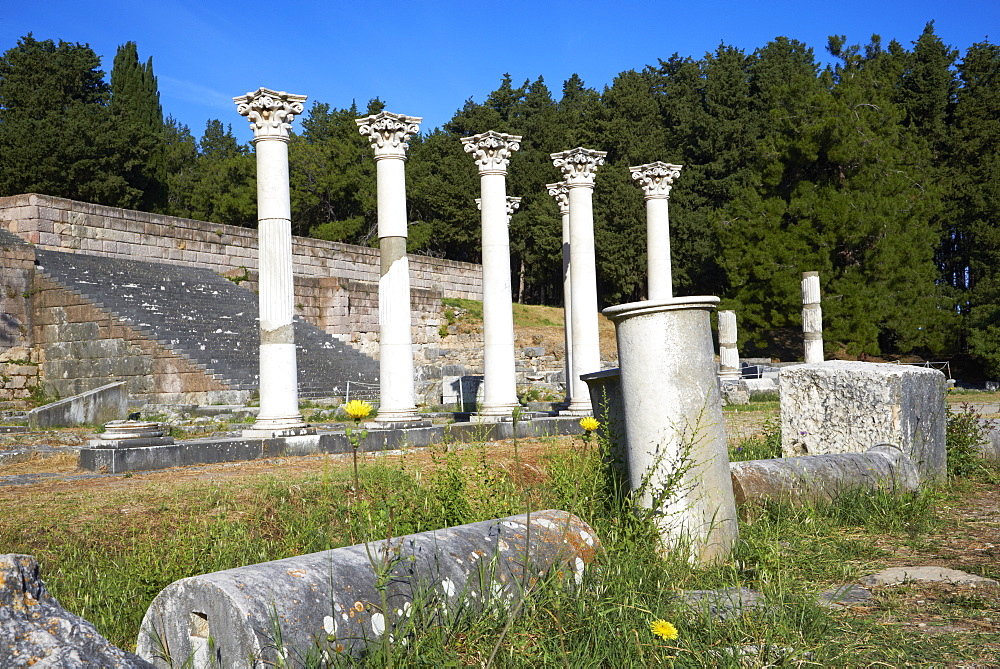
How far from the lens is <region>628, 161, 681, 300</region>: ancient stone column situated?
20016mm

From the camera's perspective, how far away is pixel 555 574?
4.56 metres

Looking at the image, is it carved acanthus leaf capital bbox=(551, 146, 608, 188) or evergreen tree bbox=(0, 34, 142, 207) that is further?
evergreen tree bbox=(0, 34, 142, 207)

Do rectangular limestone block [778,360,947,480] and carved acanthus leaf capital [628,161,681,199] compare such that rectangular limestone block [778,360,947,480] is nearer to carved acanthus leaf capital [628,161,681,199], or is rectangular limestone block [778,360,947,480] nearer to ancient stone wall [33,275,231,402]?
carved acanthus leaf capital [628,161,681,199]

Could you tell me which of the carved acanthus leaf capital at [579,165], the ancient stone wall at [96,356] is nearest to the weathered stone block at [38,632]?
the carved acanthus leaf capital at [579,165]

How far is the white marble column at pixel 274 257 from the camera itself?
44.6 ft

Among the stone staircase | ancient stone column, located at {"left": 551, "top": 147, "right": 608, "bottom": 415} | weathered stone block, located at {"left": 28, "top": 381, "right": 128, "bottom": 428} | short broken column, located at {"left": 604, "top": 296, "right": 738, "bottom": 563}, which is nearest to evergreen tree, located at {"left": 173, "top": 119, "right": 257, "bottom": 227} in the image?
the stone staircase

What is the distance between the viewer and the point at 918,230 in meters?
36.9

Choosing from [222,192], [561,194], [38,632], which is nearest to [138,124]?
[222,192]

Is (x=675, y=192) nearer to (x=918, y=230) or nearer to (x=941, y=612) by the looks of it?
(x=918, y=230)

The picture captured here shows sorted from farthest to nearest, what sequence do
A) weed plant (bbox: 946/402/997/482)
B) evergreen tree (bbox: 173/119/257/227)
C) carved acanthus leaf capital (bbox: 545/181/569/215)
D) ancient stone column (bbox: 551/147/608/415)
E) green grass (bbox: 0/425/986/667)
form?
evergreen tree (bbox: 173/119/257/227) < carved acanthus leaf capital (bbox: 545/181/569/215) < ancient stone column (bbox: 551/147/608/415) < weed plant (bbox: 946/402/997/482) < green grass (bbox: 0/425/986/667)

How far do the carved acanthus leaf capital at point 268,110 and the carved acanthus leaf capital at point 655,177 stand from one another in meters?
8.81

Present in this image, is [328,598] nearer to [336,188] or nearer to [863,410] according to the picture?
[863,410]

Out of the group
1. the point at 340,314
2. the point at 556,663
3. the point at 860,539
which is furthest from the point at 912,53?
the point at 556,663

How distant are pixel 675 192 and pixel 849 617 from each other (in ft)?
151
